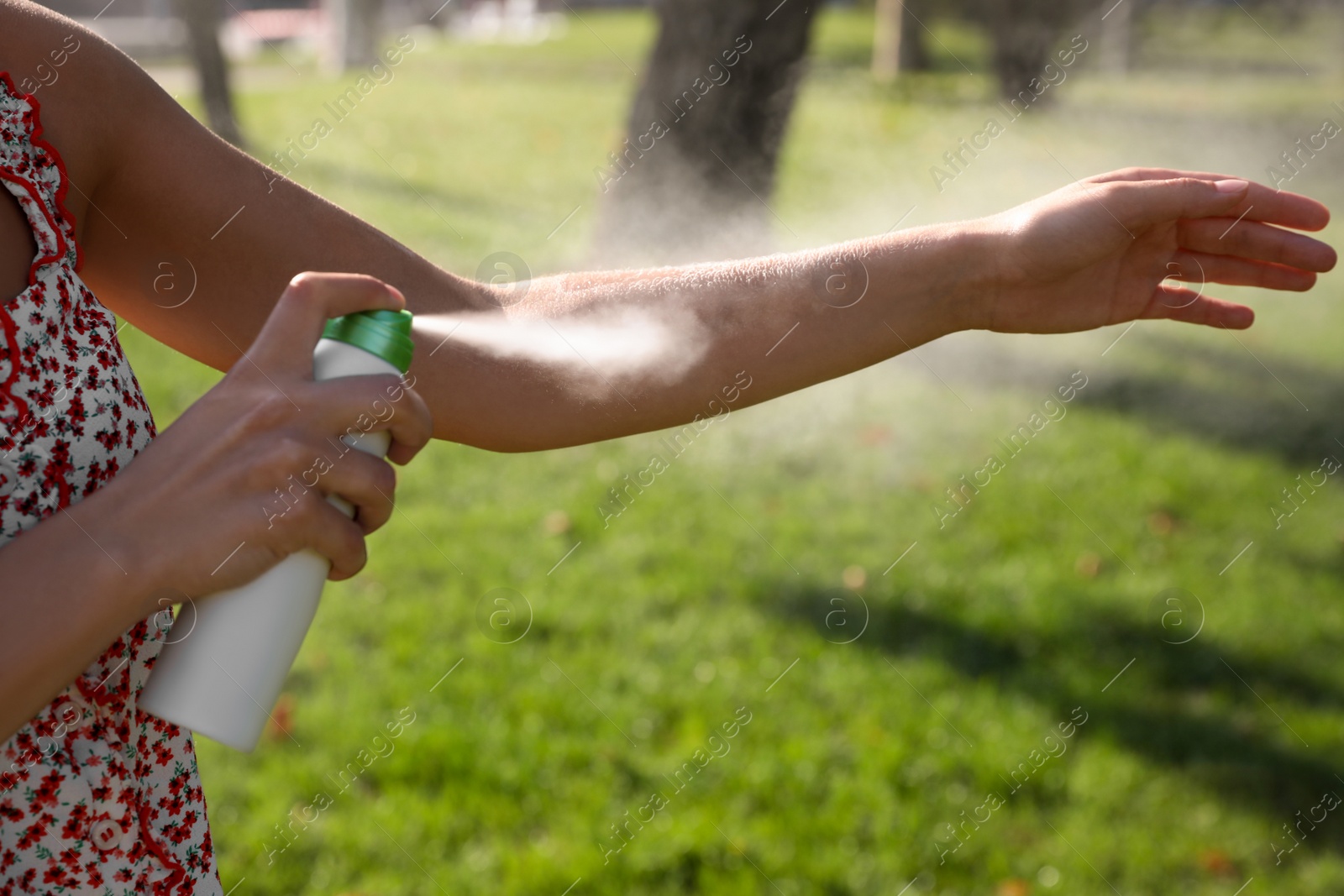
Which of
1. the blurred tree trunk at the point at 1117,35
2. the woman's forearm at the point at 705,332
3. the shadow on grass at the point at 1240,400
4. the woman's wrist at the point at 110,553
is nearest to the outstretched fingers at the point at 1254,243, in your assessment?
the woman's forearm at the point at 705,332

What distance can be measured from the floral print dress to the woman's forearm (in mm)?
514

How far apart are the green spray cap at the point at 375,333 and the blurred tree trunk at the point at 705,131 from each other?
5391 millimetres

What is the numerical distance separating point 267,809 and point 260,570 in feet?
7.37

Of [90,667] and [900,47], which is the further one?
[900,47]

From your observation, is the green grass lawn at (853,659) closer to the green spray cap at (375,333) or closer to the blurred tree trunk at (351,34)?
the green spray cap at (375,333)

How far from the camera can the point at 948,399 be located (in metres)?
6.18

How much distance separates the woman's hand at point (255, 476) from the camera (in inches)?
40.1

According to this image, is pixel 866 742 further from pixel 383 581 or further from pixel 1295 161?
pixel 1295 161

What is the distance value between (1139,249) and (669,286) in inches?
30.3

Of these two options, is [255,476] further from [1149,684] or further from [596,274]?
[1149,684]


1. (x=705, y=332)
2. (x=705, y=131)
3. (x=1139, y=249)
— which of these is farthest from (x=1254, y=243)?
(x=705, y=131)

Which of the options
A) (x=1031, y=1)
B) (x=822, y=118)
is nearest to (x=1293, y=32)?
(x=1031, y=1)

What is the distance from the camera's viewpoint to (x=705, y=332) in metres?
1.74

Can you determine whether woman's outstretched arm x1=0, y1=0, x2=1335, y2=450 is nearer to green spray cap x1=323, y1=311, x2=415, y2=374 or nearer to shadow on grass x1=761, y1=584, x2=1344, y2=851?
green spray cap x1=323, y1=311, x2=415, y2=374
